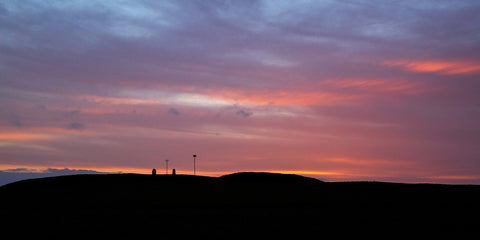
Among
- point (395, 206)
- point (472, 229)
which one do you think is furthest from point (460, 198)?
point (472, 229)

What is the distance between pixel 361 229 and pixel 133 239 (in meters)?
13.1

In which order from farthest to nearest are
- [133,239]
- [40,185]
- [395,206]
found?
1. [40,185]
2. [395,206]
3. [133,239]

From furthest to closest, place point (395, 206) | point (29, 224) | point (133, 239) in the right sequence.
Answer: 1. point (395, 206)
2. point (29, 224)
3. point (133, 239)

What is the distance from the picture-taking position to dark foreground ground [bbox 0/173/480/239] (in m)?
27.6

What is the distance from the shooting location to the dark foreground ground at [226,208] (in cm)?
2762

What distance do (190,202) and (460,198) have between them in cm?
2454

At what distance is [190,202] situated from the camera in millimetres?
41688

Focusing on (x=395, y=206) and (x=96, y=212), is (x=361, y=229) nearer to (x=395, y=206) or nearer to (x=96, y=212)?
(x=395, y=206)

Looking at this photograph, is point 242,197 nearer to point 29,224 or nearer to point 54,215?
point 54,215

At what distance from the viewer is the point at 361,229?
2769cm

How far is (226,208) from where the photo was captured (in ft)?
124

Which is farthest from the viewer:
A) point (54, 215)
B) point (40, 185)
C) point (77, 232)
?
point (40, 185)

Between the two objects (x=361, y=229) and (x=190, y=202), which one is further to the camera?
(x=190, y=202)

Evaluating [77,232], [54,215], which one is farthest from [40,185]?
[77,232]
